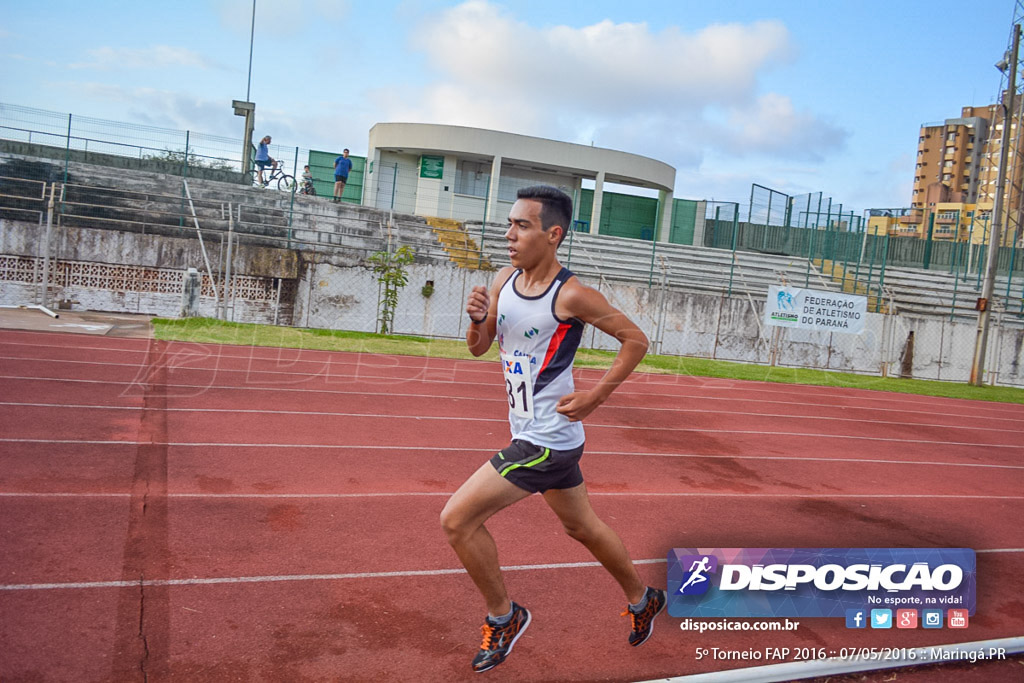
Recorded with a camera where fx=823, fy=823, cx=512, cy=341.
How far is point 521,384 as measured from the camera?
3441 millimetres

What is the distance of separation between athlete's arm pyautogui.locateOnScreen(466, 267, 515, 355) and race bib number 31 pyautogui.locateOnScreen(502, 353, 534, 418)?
→ 0.44ft

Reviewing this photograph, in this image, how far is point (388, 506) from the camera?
18.9 feet

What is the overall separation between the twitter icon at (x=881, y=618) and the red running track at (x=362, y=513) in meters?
0.07

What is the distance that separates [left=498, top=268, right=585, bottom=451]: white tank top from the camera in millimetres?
3379

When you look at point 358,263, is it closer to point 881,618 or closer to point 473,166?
point 473,166

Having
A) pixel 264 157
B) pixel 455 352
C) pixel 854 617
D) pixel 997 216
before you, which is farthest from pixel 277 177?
pixel 854 617

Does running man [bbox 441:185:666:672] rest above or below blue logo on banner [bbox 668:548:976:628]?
above

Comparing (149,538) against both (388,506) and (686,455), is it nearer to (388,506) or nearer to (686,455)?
(388,506)

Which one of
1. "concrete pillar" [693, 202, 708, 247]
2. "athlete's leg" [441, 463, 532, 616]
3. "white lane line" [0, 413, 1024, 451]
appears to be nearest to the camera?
"athlete's leg" [441, 463, 532, 616]

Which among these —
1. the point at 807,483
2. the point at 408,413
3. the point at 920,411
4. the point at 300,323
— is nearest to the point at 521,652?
the point at 807,483

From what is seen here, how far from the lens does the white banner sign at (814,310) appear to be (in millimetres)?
18375

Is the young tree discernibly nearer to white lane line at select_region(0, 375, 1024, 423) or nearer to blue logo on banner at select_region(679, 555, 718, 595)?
white lane line at select_region(0, 375, 1024, 423)

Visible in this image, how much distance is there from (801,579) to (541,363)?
1.75 meters

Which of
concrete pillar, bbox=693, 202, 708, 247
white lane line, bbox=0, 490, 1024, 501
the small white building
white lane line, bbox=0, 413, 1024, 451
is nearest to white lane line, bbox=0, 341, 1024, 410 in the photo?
white lane line, bbox=0, 413, 1024, 451
